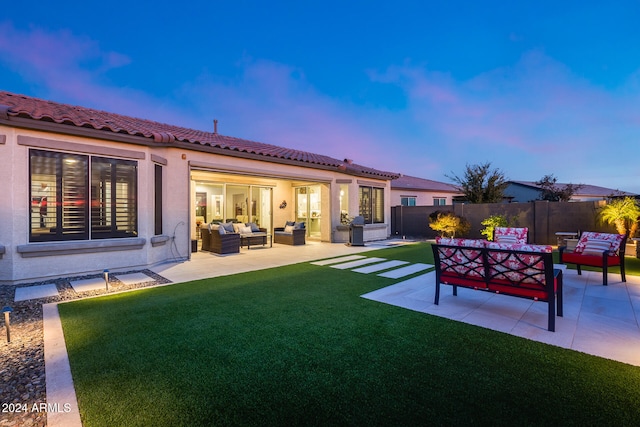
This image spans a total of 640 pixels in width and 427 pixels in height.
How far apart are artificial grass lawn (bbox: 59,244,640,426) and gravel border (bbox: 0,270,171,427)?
0.29m

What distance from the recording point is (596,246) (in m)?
6.50

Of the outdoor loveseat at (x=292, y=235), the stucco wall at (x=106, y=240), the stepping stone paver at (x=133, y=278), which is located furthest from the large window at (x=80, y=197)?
the outdoor loveseat at (x=292, y=235)

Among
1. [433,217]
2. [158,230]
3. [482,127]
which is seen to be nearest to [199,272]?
[158,230]

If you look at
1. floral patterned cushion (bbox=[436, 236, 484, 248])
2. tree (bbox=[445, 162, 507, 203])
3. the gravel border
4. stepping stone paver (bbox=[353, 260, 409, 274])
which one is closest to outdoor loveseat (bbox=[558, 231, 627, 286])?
floral patterned cushion (bbox=[436, 236, 484, 248])

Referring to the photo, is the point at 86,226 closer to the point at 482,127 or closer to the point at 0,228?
the point at 0,228

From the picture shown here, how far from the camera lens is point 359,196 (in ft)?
47.8

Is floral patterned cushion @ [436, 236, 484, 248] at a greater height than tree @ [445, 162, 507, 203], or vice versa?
tree @ [445, 162, 507, 203]

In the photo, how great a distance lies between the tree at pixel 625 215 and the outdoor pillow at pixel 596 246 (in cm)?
481

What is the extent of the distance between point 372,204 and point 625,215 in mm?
9164

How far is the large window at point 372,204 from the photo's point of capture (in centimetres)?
1481

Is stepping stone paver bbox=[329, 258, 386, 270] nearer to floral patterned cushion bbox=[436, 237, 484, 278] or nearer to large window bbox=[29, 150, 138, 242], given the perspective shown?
floral patterned cushion bbox=[436, 237, 484, 278]

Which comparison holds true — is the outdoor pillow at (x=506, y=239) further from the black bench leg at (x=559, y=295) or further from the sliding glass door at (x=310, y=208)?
the sliding glass door at (x=310, y=208)

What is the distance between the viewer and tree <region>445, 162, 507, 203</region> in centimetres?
1638

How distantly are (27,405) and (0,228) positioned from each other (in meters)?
5.53
